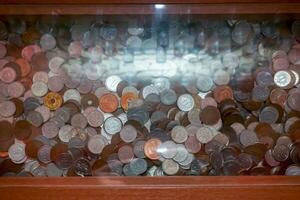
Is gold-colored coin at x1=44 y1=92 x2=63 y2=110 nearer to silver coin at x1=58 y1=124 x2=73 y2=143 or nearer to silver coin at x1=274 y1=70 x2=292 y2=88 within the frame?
silver coin at x1=58 y1=124 x2=73 y2=143

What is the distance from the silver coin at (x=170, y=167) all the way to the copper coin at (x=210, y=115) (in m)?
0.10

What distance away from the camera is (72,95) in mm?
767

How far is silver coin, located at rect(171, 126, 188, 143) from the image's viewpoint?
29.2 inches

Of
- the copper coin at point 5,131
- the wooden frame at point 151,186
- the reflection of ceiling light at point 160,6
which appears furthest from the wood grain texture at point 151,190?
the reflection of ceiling light at point 160,6

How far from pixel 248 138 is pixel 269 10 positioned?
0.24 meters

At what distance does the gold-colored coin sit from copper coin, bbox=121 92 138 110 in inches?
4.7

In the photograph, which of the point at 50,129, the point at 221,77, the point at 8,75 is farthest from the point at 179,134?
the point at 8,75

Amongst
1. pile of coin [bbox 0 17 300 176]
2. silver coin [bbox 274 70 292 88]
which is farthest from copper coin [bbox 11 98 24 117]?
silver coin [bbox 274 70 292 88]

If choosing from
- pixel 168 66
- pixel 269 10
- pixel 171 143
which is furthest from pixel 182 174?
pixel 269 10

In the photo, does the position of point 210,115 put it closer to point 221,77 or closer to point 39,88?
point 221,77

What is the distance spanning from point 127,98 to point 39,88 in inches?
6.8

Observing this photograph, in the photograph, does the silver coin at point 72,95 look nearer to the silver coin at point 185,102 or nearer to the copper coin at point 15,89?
the copper coin at point 15,89

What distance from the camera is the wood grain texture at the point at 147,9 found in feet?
2.31

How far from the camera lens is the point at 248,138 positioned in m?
0.75
